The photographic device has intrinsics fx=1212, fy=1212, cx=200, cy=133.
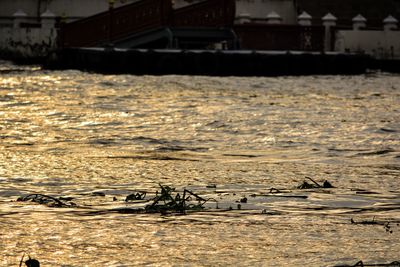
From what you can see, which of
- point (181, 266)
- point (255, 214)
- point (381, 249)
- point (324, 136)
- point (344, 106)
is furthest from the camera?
point (344, 106)

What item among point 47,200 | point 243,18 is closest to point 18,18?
point 243,18

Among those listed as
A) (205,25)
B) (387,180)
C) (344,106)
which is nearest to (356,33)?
(205,25)

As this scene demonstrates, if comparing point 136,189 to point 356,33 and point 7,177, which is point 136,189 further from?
point 356,33

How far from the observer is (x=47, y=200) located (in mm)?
6988

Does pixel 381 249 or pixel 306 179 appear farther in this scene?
pixel 306 179

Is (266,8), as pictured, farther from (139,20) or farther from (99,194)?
(99,194)

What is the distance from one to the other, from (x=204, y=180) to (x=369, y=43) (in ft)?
141

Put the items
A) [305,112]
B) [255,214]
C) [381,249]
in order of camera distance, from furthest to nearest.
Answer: [305,112] < [255,214] < [381,249]

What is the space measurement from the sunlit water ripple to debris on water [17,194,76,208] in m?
0.07

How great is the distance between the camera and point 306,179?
8531mm

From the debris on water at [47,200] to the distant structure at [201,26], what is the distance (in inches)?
1304

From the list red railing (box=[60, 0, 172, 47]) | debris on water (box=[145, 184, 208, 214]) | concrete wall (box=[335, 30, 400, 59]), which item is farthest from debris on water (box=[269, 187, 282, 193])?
concrete wall (box=[335, 30, 400, 59])

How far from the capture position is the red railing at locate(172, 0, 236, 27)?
41.3 meters

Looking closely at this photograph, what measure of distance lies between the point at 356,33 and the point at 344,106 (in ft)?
102
